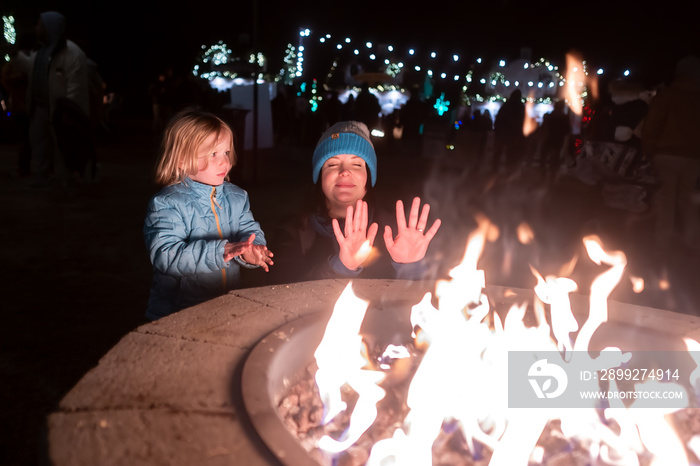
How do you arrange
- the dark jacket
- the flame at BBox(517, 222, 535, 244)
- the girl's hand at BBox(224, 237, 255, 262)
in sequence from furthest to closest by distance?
the flame at BBox(517, 222, 535, 244)
the dark jacket
the girl's hand at BBox(224, 237, 255, 262)

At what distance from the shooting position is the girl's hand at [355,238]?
2885mm

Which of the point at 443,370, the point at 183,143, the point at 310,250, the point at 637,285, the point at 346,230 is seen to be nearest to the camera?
the point at 443,370

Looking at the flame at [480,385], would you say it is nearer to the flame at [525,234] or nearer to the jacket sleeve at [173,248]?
the jacket sleeve at [173,248]

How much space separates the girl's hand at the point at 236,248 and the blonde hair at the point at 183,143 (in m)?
0.50

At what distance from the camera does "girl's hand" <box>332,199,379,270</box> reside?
9.46 feet

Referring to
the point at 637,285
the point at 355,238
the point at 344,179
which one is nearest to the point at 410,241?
the point at 355,238

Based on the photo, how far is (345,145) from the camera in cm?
321

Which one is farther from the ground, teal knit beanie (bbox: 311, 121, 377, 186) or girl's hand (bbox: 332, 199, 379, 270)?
teal knit beanie (bbox: 311, 121, 377, 186)

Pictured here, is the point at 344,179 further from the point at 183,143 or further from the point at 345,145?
the point at 183,143

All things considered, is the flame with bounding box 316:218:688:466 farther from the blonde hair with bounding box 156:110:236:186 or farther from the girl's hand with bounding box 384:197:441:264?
the blonde hair with bounding box 156:110:236:186

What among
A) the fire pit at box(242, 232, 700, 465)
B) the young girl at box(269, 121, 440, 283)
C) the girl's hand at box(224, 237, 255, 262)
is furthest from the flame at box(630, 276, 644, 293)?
the girl's hand at box(224, 237, 255, 262)

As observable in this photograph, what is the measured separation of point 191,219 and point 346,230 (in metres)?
0.80

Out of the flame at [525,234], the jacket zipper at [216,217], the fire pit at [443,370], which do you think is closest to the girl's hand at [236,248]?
the jacket zipper at [216,217]

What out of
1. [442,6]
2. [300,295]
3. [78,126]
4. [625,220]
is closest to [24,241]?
[78,126]
